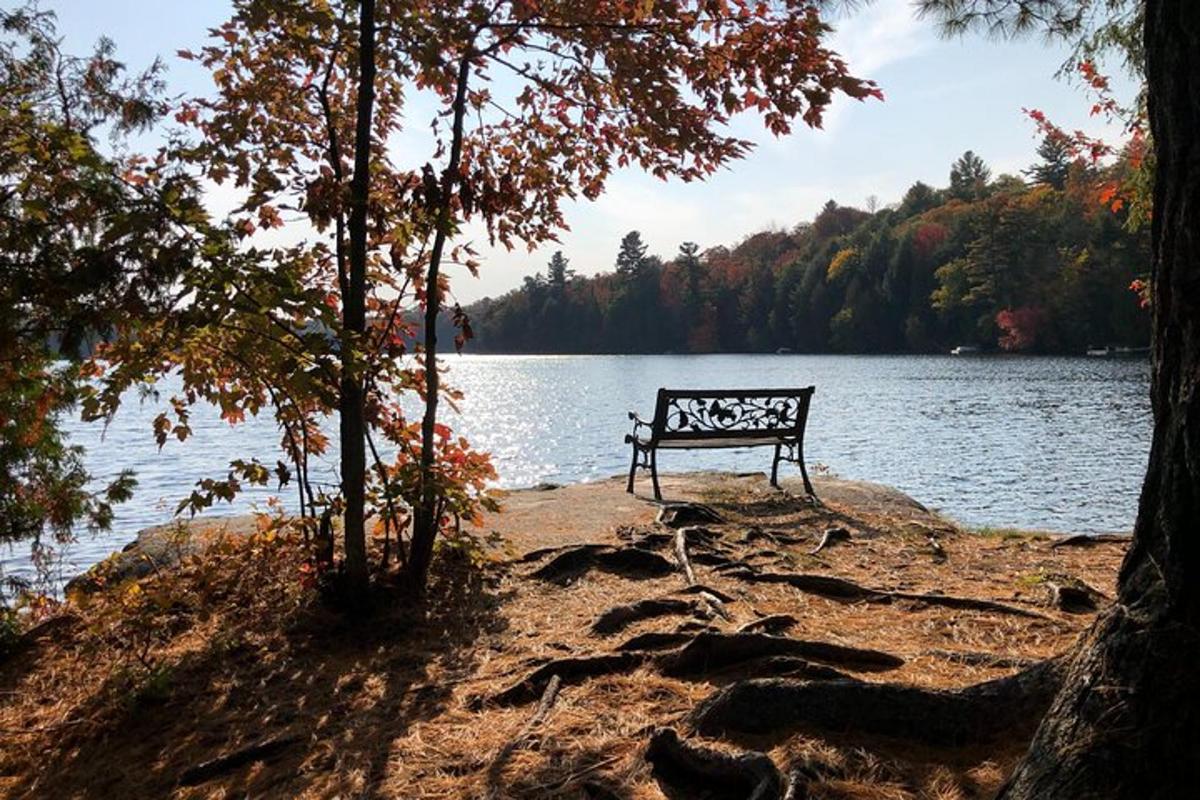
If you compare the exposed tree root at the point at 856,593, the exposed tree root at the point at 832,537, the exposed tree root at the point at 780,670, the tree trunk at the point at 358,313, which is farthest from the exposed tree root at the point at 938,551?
the tree trunk at the point at 358,313

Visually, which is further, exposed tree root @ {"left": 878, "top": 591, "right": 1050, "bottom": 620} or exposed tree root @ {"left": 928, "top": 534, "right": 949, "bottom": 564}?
exposed tree root @ {"left": 928, "top": 534, "right": 949, "bottom": 564}

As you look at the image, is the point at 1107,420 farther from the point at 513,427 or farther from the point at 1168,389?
the point at 1168,389

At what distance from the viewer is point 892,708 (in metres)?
2.83

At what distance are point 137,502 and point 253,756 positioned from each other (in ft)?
46.2

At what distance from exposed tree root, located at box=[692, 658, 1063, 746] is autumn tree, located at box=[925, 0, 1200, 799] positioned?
678mm

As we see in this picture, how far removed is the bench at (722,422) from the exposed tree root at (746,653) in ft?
18.0

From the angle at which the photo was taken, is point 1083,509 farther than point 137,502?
No

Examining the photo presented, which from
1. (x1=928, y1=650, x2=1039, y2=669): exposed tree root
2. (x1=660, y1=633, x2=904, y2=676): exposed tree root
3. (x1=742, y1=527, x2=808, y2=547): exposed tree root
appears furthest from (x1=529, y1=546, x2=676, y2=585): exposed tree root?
(x1=928, y1=650, x2=1039, y2=669): exposed tree root

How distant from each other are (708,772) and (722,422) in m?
7.45

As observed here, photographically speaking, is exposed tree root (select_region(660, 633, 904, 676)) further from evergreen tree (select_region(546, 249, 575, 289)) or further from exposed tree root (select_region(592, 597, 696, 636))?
evergreen tree (select_region(546, 249, 575, 289))

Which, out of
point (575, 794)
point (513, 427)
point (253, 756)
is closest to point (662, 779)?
point (575, 794)

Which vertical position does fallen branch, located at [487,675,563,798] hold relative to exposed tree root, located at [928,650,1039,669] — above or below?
below

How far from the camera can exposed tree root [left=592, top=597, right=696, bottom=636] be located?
14.7ft

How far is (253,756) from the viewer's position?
337 centimetres
